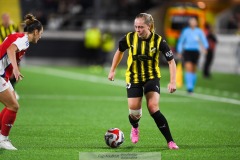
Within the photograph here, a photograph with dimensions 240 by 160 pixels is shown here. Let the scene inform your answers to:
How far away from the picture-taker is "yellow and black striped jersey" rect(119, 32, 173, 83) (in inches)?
426

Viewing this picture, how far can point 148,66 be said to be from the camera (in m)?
11.0

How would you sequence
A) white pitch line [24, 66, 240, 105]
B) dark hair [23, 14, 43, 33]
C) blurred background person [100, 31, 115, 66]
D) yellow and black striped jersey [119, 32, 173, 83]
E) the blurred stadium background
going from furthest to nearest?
the blurred stadium background < blurred background person [100, 31, 115, 66] < white pitch line [24, 66, 240, 105] < yellow and black striped jersey [119, 32, 173, 83] < dark hair [23, 14, 43, 33]

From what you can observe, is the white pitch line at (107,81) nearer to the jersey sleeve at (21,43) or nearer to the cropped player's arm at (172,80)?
the cropped player's arm at (172,80)

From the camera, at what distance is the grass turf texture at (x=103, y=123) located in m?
10.5

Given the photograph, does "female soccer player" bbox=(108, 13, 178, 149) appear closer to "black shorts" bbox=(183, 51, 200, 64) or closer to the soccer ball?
the soccer ball

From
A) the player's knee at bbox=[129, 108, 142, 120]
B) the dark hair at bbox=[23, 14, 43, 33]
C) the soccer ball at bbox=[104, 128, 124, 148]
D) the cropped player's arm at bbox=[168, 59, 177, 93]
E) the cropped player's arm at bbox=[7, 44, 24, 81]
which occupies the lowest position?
the soccer ball at bbox=[104, 128, 124, 148]

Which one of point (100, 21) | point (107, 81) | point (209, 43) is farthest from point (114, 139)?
point (100, 21)

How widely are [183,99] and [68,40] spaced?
19752 millimetres

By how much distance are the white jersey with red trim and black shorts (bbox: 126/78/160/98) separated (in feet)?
5.62

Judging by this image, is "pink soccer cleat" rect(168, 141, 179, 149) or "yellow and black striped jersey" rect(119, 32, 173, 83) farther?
"yellow and black striped jersey" rect(119, 32, 173, 83)

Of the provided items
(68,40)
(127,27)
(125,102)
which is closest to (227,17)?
(127,27)

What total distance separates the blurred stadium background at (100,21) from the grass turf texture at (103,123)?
13.2 metres

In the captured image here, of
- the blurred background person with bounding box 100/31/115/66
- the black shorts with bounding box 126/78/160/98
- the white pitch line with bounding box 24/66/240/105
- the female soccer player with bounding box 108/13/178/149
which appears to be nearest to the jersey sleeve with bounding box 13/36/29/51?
the female soccer player with bounding box 108/13/178/149

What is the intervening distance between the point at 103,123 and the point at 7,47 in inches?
161
